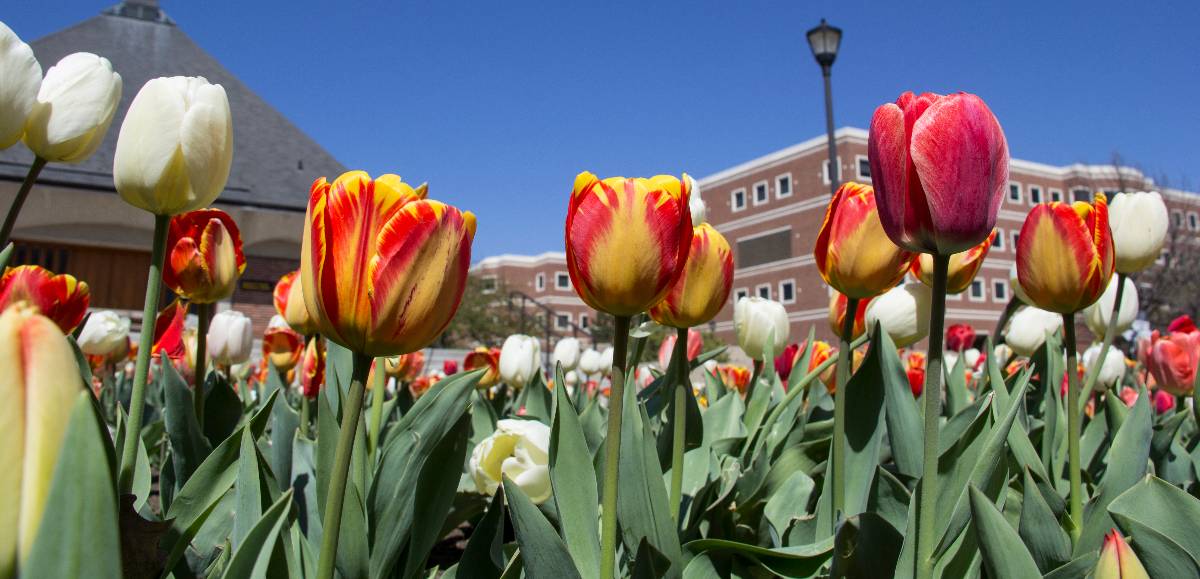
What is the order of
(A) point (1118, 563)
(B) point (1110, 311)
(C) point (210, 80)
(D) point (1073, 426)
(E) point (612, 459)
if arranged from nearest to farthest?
(A) point (1118, 563), (E) point (612, 459), (D) point (1073, 426), (B) point (1110, 311), (C) point (210, 80)

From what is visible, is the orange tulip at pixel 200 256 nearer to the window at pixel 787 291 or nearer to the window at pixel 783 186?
the window at pixel 787 291

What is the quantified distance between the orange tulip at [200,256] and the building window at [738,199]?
39.1 metres

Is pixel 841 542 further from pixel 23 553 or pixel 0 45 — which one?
pixel 0 45

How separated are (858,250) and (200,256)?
1.09m

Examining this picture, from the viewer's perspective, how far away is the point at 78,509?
408 millimetres

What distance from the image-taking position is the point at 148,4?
2248 cm

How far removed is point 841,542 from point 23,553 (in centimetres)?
80

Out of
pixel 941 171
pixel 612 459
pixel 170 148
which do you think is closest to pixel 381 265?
pixel 612 459

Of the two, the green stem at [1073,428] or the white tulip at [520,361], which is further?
the white tulip at [520,361]

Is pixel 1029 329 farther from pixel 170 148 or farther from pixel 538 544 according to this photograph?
pixel 170 148

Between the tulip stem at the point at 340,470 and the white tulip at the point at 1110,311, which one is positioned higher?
the white tulip at the point at 1110,311

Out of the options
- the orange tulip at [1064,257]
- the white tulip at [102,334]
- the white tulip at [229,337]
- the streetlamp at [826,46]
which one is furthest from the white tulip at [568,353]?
the streetlamp at [826,46]

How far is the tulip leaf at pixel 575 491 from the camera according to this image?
0.89 meters

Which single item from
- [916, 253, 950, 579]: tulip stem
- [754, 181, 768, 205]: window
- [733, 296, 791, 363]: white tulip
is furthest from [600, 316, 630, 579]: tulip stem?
[754, 181, 768, 205]: window
